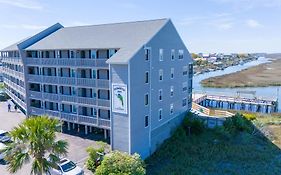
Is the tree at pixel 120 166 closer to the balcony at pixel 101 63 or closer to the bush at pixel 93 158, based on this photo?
the bush at pixel 93 158

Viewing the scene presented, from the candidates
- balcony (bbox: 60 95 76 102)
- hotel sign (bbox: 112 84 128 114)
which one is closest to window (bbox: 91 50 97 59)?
balcony (bbox: 60 95 76 102)

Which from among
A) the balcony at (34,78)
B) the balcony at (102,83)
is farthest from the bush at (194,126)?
the balcony at (34,78)

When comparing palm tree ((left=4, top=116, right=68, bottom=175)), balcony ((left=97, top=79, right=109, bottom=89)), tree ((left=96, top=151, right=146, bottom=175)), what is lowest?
tree ((left=96, top=151, right=146, bottom=175))

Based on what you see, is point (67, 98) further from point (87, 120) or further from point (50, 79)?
point (87, 120)

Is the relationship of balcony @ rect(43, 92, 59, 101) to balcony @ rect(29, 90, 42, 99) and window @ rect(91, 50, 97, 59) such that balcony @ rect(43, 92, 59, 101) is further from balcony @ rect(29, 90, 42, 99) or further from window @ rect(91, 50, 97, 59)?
window @ rect(91, 50, 97, 59)

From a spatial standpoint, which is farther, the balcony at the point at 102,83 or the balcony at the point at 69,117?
the balcony at the point at 69,117

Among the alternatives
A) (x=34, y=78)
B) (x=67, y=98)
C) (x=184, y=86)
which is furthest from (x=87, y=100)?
(x=184, y=86)
